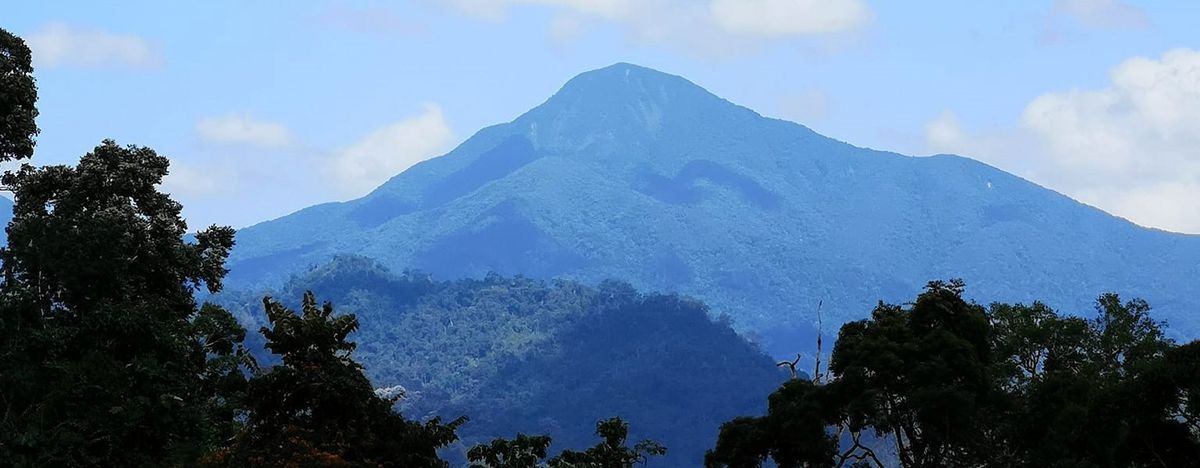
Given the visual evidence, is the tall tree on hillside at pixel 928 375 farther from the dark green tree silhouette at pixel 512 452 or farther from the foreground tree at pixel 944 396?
the dark green tree silhouette at pixel 512 452

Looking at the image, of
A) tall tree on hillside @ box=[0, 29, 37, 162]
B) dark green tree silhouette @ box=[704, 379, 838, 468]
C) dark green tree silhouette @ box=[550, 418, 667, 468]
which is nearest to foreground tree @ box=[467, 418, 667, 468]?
dark green tree silhouette @ box=[550, 418, 667, 468]

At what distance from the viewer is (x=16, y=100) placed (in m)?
32.9

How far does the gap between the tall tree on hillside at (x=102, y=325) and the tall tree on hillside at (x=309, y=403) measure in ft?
11.1

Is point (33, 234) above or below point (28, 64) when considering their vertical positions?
below

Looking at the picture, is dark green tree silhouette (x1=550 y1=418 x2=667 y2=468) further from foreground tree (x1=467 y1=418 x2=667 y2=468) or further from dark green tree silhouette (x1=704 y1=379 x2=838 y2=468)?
dark green tree silhouette (x1=704 y1=379 x2=838 y2=468)

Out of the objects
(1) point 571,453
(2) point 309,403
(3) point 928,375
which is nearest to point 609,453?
(1) point 571,453

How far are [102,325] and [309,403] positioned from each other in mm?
6748

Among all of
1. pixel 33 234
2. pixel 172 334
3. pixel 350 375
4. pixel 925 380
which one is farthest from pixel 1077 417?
pixel 33 234

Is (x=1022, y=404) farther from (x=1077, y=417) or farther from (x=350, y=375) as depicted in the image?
(x=350, y=375)

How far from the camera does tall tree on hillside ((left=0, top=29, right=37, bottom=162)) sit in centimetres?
3266

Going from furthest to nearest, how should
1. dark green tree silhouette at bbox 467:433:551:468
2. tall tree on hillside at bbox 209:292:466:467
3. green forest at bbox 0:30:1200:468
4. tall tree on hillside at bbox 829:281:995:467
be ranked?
tall tree on hillside at bbox 829:281:995:467, dark green tree silhouette at bbox 467:433:551:468, green forest at bbox 0:30:1200:468, tall tree on hillside at bbox 209:292:466:467

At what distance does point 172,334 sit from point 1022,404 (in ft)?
74.9

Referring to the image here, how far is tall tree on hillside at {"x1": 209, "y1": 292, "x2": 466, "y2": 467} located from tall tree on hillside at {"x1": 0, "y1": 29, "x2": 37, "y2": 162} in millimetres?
6735

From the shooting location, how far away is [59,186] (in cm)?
3803
